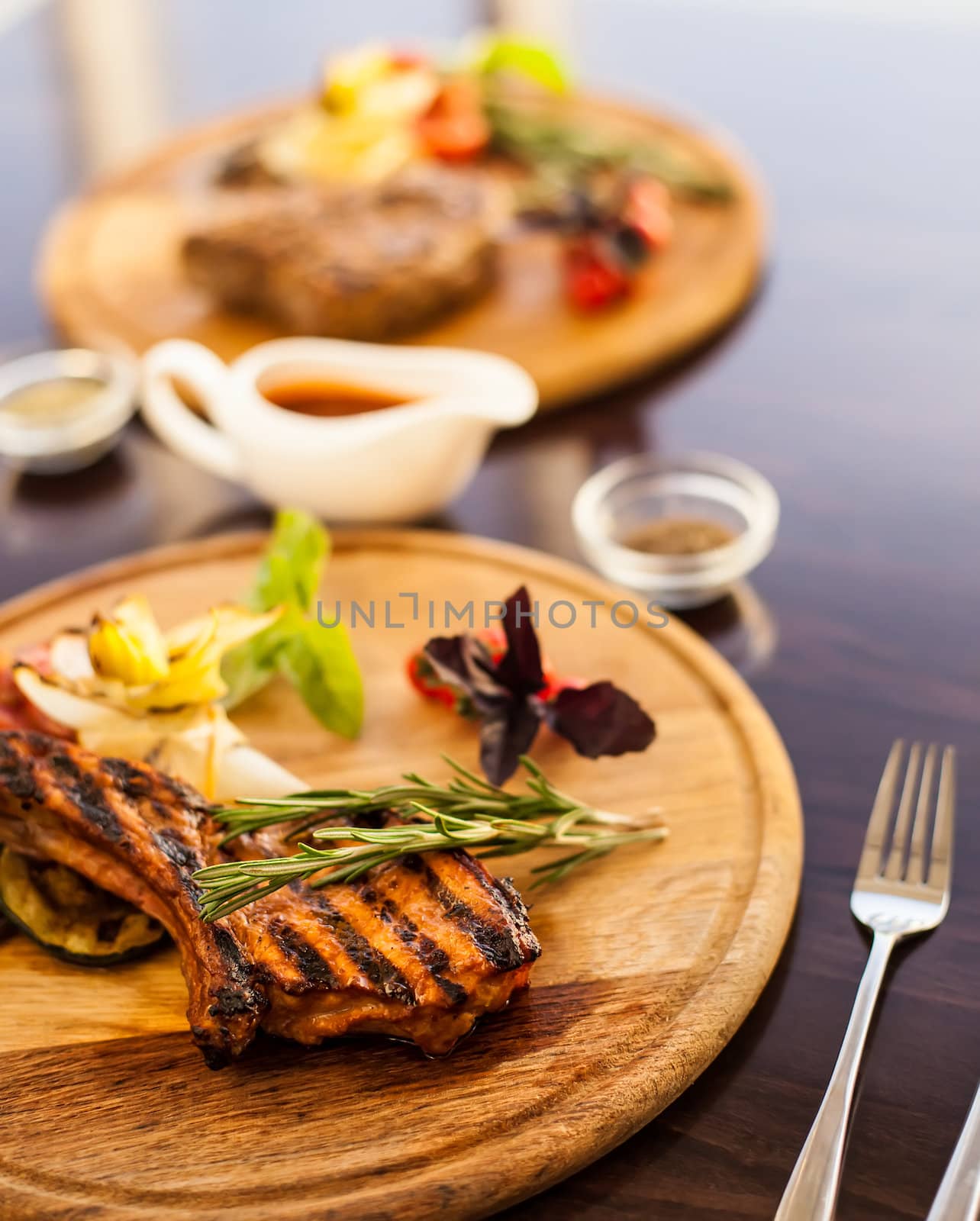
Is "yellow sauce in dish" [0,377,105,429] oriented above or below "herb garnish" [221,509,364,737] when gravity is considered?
above

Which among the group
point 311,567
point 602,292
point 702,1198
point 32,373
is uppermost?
point 602,292

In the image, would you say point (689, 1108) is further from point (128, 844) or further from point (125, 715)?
point (125, 715)

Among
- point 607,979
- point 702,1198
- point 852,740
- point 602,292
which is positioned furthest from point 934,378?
point 702,1198

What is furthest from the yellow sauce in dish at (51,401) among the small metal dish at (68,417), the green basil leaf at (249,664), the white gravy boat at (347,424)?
the green basil leaf at (249,664)

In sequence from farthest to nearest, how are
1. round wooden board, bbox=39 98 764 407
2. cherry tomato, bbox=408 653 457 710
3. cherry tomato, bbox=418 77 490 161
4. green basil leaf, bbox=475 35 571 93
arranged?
green basil leaf, bbox=475 35 571 93, cherry tomato, bbox=418 77 490 161, round wooden board, bbox=39 98 764 407, cherry tomato, bbox=408 653 457 710

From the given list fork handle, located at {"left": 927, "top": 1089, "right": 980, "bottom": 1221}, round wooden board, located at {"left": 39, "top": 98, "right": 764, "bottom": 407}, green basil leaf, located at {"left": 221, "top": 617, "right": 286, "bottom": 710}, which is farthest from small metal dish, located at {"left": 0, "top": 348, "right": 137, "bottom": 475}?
fork handle, located at {"left": 927, "top": 1089, "right": 980, "bottom": 1221}

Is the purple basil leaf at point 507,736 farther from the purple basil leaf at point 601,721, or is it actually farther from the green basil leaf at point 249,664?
the green basil leaf at point 249,664

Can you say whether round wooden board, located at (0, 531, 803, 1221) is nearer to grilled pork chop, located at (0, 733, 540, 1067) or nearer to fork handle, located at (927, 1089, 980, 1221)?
grilled pork chop, located at (0, 733, 540, 1067)
